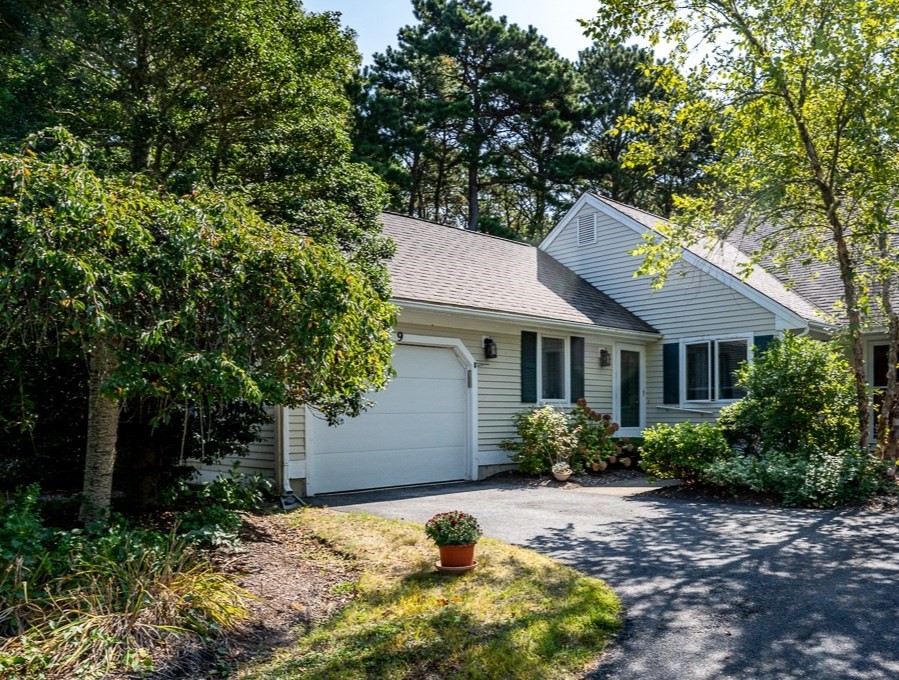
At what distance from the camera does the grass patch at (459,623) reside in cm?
372

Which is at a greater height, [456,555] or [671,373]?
[671,373]

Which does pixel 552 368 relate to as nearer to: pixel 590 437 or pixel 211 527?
pixel 590 437

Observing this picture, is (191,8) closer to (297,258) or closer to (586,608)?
(297,258)

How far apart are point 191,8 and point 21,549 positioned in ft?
15.0

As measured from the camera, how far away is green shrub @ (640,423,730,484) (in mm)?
9289

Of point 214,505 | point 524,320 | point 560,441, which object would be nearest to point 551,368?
point 524,320

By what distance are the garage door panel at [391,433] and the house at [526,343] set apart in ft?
0.06

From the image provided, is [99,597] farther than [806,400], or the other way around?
[806,400]

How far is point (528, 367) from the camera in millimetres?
11844

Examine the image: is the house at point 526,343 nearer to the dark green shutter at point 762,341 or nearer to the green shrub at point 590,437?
the dark green shutter at point 762,341

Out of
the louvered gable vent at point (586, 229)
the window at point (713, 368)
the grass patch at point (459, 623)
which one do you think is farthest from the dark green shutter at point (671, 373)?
the grass patch at point (459, 623)

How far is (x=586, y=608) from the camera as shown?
4496 millimetres

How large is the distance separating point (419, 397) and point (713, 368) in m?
6.18

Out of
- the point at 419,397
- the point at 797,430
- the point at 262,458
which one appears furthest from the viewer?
the point at 419,397
